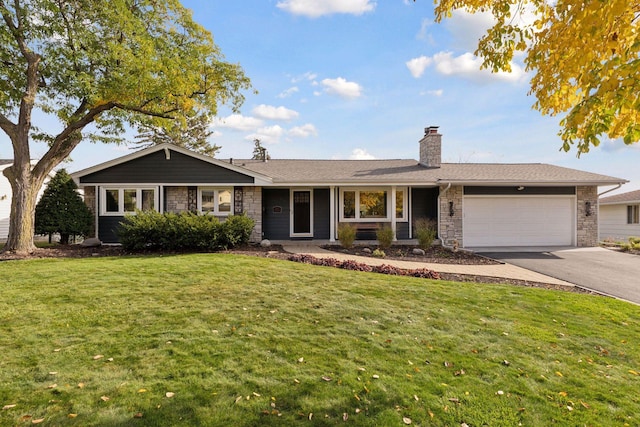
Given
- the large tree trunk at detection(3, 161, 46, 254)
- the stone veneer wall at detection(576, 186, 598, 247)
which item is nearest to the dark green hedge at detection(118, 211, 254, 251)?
the large tree trunk at detection(3, 161, 46, 254)

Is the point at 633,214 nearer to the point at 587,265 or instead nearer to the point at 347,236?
the point at 587,265

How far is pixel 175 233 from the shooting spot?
10633 millimetres

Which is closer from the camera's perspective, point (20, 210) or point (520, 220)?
point (20, 210)

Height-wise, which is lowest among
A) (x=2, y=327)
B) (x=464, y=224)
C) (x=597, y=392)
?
(x=597, y=392)

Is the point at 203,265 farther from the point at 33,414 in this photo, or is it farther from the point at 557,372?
the point at 557,372

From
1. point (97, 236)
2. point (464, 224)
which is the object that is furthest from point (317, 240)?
point (97, 236)

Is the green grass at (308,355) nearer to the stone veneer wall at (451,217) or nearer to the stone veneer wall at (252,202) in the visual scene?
the stone veneer wall at (252,202)

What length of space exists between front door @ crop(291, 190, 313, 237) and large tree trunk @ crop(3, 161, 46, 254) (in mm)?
8676

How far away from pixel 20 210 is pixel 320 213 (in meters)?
9.89

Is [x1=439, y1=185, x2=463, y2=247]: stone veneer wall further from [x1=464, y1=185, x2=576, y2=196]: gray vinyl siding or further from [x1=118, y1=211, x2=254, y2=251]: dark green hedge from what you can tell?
[x1=118, y1=211, x2=254, y2=251]: dark green hedge

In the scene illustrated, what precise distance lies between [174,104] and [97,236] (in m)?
5.97

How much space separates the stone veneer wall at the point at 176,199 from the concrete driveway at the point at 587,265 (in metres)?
11.3

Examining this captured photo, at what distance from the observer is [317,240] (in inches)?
574

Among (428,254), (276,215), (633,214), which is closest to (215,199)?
(276,215)
